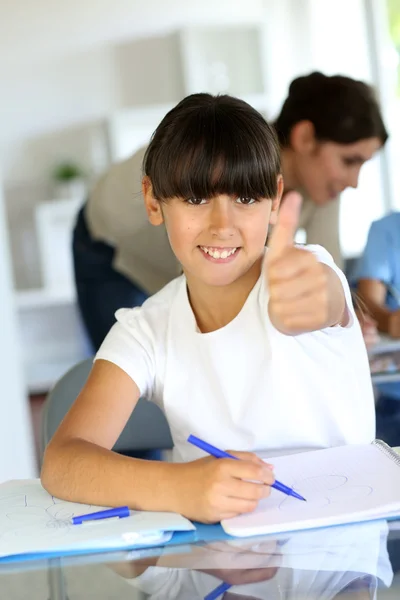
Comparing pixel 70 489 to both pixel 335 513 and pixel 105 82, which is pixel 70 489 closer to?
pixel 335 513

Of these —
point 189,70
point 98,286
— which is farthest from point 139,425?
point 189,70

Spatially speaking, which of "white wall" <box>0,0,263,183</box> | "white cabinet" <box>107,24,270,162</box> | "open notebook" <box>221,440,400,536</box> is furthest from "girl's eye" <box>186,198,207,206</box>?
"white wall" <box>0,0,263,183</box>

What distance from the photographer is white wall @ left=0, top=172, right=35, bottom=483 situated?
A: 7.84 feet

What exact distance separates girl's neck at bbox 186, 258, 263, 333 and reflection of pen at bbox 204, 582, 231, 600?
552 millimetres

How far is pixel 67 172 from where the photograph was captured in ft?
18.6

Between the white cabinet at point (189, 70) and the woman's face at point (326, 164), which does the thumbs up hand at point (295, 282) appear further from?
the white cabinet at point (189, 70)

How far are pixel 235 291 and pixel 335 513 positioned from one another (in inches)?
17.6

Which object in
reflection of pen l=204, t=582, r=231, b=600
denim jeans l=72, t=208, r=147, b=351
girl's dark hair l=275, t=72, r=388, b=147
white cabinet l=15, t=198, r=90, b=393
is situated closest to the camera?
reflection of pen l=204, t=582, r=231, b=600

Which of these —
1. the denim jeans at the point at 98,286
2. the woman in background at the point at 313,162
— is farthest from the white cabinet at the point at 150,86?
the woman in background at the point at 313,162

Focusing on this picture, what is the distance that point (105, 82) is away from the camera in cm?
583

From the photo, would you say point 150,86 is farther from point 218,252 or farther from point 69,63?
point 218,252

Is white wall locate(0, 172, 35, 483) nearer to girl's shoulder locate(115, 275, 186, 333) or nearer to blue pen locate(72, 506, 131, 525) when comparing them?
girl's shoulder locate(115, 275, 186, 333)

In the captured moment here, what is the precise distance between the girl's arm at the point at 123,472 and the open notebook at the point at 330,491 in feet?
0.10

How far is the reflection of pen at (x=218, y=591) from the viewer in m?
0.65
